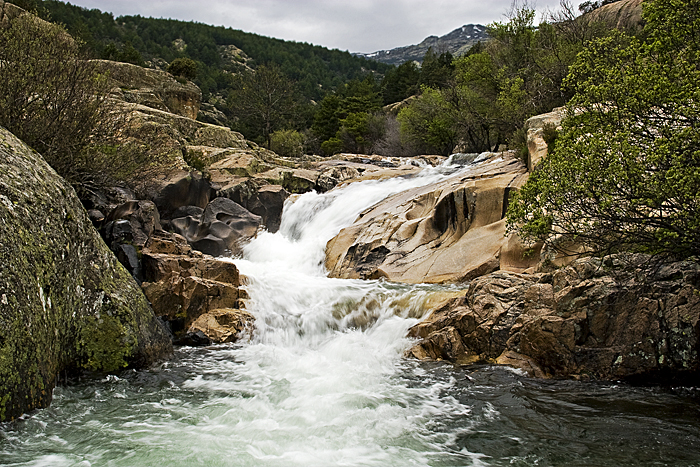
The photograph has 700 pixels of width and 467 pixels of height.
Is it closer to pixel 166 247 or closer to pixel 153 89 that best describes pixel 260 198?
pixel 166 247

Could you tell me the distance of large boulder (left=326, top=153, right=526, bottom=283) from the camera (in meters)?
13.5

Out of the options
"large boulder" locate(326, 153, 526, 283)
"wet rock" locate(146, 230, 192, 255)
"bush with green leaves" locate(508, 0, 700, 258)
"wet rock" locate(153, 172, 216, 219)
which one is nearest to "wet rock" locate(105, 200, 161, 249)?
"wet rock" locate(146, 230, 192, 255)

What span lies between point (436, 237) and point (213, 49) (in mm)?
118678

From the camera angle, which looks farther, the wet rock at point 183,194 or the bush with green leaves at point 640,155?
the wet rock at point 183,194

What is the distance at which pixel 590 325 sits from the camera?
313 inches

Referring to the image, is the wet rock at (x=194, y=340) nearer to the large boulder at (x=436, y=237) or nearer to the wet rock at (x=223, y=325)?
the wet rock at (x=223, y=325)

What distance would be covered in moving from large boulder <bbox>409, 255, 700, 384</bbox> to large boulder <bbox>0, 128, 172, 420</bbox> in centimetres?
546

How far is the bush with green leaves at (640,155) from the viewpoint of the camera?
6.60 m

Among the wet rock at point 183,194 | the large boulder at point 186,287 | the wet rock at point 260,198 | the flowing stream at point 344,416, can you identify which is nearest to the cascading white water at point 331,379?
the flowing stream at point 344,416

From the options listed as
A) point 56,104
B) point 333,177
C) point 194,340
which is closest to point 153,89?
point 333,177

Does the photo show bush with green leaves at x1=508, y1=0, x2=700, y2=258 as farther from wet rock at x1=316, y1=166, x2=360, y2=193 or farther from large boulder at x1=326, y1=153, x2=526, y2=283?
wet rock at x1=316, y1=166, x2=360, y2=193

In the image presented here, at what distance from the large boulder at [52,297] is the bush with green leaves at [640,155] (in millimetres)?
7282

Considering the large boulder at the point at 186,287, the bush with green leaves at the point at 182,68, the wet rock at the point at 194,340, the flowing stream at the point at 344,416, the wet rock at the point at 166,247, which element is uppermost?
the bush with green leaves at the point at 182,68

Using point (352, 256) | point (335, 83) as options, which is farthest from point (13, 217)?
point (335, 83)
